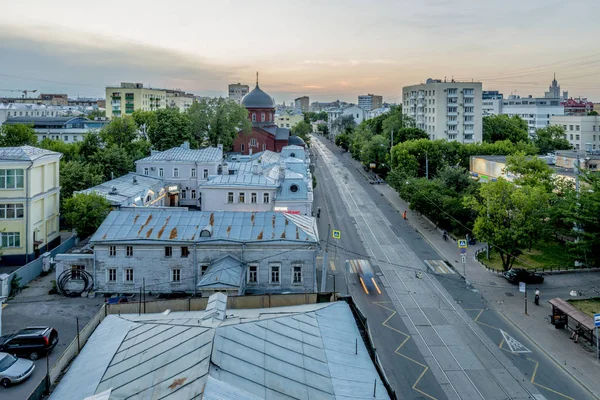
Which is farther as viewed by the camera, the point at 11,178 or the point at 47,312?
the point at 11,178

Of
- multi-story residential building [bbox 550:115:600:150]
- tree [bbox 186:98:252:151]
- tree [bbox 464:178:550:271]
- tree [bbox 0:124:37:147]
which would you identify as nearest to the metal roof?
tree [bbox 464:178:550:271]

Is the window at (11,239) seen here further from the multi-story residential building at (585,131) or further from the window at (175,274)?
the multi-story residential building at (585,131)

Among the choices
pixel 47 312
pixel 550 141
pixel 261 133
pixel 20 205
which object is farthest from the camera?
pixel 550 141

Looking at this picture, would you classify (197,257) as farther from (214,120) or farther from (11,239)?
(214,120)

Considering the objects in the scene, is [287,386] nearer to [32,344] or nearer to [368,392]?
[368,392]

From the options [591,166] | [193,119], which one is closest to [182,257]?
[591,166]

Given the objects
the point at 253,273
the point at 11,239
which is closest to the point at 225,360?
the point at 253,273
